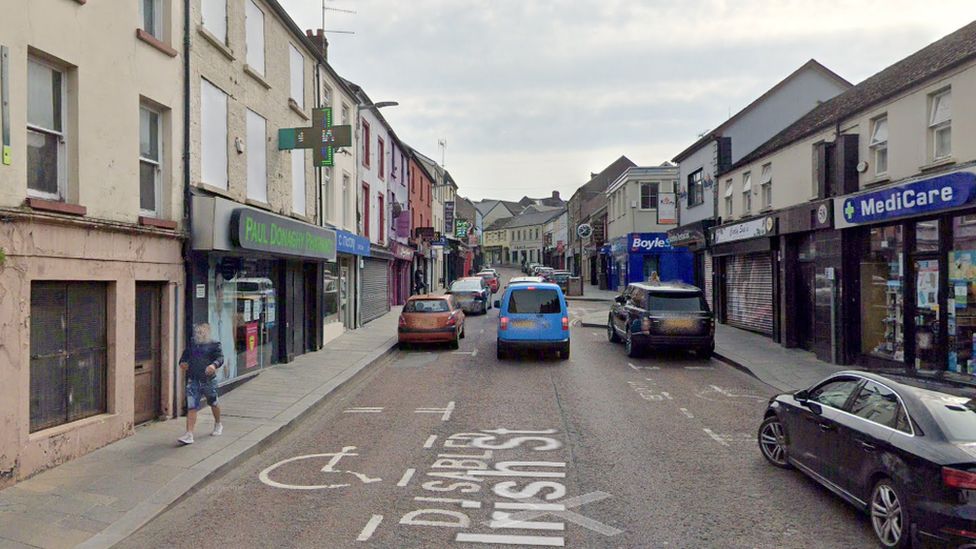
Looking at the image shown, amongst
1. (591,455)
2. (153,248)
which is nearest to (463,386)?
(591,455)

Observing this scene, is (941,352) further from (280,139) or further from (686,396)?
(280,139)

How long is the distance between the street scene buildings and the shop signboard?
122 millimetres

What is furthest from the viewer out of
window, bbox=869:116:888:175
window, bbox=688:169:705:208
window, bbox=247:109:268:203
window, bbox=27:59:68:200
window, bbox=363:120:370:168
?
window, bbox=688:169:705:208

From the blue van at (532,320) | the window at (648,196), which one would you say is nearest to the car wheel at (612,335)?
the blue van at (532,320)

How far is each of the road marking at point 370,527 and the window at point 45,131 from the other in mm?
5190

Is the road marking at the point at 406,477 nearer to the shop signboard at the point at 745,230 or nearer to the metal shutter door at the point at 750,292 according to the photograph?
the shop signboard at the point at 745,230

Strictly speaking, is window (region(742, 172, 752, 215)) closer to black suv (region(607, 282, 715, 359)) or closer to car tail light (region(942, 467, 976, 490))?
black suv (region(607, 282, 715, 359))

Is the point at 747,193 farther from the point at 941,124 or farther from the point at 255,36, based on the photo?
the point at 255,36

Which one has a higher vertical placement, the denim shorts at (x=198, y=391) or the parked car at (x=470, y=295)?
the parked car at (x=470, y=295)

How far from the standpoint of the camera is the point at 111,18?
8.52m

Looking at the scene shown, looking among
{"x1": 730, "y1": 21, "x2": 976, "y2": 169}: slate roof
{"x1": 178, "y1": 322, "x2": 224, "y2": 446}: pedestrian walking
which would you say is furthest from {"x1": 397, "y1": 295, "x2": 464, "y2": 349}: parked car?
{"x1": 730, "y1": 21, "x2": 976, "y2": 169}: slate roof

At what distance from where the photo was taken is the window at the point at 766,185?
19438 millimetres

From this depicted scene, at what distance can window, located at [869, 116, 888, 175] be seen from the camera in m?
13.9

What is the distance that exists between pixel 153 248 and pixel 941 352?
515 inches
